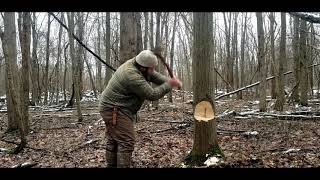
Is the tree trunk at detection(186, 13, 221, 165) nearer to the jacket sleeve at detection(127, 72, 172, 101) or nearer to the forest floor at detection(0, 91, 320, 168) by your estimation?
the forest floor at detection(0, 91, 320, 168)

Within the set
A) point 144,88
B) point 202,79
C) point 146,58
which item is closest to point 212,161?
point 202,79

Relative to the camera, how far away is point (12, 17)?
32.7ft

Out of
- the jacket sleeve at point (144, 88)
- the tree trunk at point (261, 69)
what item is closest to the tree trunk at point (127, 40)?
the jacket sleeve at point (144, 88)

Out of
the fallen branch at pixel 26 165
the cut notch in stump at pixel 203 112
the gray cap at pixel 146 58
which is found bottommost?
the fallen branch at pixel 26 165

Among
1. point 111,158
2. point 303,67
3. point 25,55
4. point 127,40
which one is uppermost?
point 127,40

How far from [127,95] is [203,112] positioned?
4.91ft

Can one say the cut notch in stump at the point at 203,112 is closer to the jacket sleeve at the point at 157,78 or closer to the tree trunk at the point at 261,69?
the jacket sleeve at the point at 157,78

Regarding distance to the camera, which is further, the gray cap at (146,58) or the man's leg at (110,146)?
the man's leg at (110,146)

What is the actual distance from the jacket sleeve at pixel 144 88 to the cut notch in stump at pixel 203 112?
49.3 inches

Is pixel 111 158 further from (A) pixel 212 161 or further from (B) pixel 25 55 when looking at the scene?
(B) pixel 25 55

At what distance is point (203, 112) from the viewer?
5.56 m

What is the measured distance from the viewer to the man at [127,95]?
433 cm
